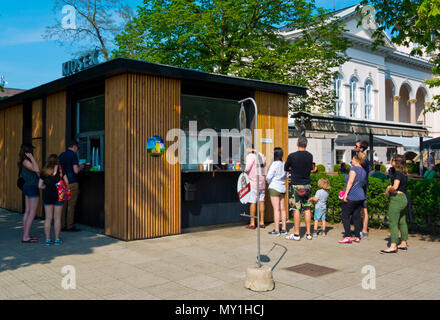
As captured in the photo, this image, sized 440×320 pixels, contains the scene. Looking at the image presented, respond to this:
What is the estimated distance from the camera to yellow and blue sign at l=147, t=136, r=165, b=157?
8.47 m

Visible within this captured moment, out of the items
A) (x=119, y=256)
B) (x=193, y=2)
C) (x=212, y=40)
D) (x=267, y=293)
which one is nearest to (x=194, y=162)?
(x=119, y=256)

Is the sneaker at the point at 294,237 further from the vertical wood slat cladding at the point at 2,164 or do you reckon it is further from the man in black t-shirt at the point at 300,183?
the vertical wood slat cladding at the point at 2,164

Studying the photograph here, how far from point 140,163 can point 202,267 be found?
9.64ft

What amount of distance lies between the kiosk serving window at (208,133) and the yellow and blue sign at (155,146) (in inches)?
29.5

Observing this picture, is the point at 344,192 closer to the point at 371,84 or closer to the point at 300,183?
the point at 300,183

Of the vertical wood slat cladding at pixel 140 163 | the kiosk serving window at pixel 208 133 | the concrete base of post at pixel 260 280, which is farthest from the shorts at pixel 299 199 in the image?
the concrete base of post at pixel 260 280

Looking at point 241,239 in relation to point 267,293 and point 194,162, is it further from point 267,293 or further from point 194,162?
point 267,293

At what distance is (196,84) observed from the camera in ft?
30.8

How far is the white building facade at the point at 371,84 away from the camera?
35.6 meters

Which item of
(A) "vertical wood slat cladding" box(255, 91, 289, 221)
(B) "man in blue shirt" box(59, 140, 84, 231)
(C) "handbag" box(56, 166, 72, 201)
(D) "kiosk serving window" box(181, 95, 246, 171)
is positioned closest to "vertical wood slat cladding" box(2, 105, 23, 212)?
(B) "man in blue shirt" box(59, 140, 84, 231)

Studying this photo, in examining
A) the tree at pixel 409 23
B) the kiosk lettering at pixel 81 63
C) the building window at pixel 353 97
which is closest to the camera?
the tree at pixel 409 23

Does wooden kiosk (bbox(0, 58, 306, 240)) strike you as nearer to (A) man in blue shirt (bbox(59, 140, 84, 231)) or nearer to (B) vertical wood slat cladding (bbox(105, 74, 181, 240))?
(B) vertical wood slat cladding (bbox(105, 74, 181, 240))

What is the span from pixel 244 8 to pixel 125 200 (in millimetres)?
10953

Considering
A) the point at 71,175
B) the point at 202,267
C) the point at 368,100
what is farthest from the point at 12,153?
the point at 368,100
